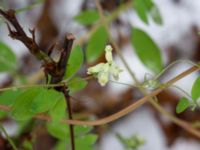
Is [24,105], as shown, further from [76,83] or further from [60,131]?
[60,131]

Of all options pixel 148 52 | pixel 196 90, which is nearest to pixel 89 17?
pixel 148 52

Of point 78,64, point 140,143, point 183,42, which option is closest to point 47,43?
point 183,42

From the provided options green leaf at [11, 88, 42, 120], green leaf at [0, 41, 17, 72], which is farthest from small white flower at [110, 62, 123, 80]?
green leaf at [0, 41, 17, 72]

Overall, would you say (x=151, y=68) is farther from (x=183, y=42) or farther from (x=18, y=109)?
(x=183, y=42)

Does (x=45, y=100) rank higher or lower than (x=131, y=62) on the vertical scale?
higher

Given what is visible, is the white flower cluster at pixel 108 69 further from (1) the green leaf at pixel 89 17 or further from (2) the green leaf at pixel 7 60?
(1) the green leaf at pixel 89 17

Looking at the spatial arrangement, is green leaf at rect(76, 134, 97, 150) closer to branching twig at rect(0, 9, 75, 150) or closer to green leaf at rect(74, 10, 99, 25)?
branching twig at rect(0, 9, 75, 150)

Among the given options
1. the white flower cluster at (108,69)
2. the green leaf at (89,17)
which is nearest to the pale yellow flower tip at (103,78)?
the white flower cluster at (108,69)
